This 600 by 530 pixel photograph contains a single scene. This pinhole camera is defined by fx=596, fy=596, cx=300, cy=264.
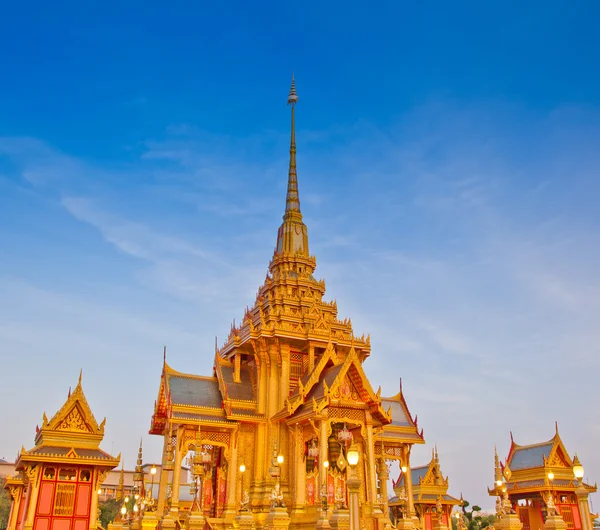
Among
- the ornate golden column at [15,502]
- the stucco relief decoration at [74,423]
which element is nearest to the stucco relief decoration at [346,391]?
the stucco relief decoration at [74,423]

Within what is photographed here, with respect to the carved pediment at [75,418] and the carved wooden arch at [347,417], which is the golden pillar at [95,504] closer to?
the carved pediment at [75,418]

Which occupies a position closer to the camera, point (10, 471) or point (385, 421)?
point (385, 421)

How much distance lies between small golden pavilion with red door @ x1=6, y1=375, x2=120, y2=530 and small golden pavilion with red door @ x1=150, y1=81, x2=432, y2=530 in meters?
3.14

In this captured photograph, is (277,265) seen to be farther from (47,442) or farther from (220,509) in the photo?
(47,442)

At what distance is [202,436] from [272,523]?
36.4ft

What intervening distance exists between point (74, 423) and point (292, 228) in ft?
63.5

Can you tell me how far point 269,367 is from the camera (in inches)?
1248

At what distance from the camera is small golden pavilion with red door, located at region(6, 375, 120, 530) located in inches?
955

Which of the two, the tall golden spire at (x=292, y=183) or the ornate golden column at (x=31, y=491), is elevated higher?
the tall golden spire at (x=292, y=183)

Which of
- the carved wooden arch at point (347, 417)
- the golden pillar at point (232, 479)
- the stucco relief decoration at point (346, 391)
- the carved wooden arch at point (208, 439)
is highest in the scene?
the stucco relief decoration at point (346, 391)

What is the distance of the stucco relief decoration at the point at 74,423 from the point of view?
1015 inches

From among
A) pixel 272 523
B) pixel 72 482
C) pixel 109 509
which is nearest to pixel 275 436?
pixel 72 482

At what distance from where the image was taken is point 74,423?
2602cm

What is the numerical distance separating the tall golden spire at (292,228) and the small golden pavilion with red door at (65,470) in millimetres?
17003
